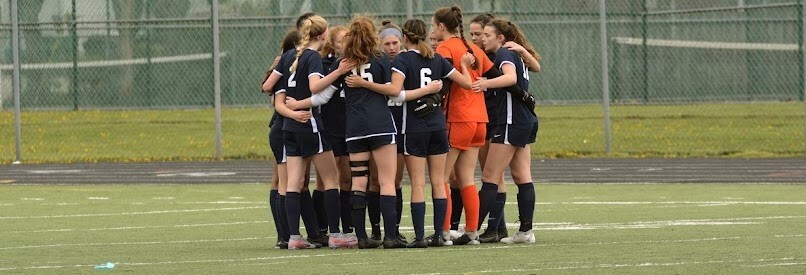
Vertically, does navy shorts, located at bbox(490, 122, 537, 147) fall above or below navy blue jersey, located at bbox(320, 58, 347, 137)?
below

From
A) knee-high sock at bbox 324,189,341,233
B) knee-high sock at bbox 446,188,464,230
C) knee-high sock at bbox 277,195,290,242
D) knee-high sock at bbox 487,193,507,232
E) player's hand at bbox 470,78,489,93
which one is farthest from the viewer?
knee-high sock at bbox 446,188,464,230

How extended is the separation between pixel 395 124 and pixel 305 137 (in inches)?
26.5

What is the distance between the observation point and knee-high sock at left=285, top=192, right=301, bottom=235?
491 inches

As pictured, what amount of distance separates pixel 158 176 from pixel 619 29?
1041 cm

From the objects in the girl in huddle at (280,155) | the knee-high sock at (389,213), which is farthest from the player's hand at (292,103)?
the knee-high sock at (389,213)

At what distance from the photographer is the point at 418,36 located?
12.3m

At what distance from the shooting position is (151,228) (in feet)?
47.9

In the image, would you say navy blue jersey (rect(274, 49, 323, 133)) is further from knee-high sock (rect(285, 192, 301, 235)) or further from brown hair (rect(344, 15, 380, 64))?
knee-high sock (rect(285, 192, 301, 235))

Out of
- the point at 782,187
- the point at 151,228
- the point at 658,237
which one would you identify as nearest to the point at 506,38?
the point at 658,237

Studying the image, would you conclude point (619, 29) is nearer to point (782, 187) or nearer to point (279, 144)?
point (782, 187)

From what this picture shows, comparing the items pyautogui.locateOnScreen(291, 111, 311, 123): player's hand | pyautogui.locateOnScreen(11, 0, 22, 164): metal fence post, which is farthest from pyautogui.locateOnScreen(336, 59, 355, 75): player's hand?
pyautogui.locateOnScreen(11, 0, 22, 164): metal fence post

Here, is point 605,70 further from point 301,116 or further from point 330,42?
point 301,116

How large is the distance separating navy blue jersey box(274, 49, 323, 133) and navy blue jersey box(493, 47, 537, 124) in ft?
4.56

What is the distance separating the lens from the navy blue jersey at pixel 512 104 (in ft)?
41.9
